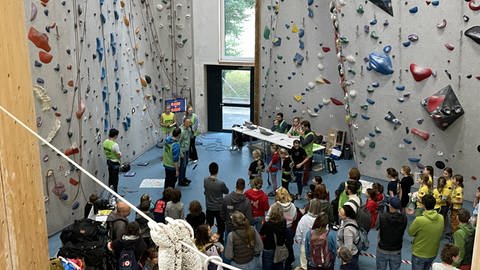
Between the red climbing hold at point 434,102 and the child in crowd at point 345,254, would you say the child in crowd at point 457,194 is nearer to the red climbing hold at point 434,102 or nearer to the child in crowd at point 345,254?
the red climbing hold at point 434,102

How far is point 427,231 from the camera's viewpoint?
6004 mm

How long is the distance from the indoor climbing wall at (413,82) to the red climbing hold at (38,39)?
543cm

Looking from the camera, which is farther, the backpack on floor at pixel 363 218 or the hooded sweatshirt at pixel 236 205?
the hooded sweatshirt at pixel 236 205

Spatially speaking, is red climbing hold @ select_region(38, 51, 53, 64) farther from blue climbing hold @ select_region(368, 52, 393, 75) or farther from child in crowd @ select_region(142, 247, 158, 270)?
blue climbing hold @ select_region(368, 52, 393, 75)

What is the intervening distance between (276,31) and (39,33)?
20.2 feet

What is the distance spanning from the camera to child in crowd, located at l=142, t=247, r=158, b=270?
16.6ft

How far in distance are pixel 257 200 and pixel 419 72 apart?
13.3 ft

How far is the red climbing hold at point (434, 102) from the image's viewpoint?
917 cm

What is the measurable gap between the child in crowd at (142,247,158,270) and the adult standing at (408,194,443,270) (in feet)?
9.46

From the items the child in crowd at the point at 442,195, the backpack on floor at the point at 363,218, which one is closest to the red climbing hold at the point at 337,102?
the child in crowd at the point at 442,195

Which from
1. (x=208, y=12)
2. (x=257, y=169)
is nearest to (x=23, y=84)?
(x=257, y=169)

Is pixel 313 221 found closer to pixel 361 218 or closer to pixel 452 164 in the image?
pixel 361 218

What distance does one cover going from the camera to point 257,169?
896 centimetres

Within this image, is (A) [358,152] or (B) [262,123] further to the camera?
(B) [262,123]
